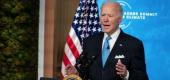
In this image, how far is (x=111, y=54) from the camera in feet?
15.2

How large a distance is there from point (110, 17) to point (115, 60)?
41 cm

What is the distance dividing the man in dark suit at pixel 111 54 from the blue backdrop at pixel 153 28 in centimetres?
117

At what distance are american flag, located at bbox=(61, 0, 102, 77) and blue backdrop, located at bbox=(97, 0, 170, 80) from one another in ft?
1.27

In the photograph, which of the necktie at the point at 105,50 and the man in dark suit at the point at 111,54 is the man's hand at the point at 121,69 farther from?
the necktie at the point at 105,50

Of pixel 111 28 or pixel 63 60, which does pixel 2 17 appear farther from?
pixel 111 28

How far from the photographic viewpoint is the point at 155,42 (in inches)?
231

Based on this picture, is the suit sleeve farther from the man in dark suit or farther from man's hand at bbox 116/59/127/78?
man's hand at bbox 116/59/127/78

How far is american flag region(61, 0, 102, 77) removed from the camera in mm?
6094

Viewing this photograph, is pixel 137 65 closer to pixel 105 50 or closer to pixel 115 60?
pixel 115 60

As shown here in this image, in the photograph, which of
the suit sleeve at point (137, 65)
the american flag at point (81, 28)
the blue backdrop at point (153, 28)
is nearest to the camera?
the suit sleeve at point (137, 65)

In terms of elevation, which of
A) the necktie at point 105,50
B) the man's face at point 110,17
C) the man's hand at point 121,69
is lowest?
the man's hand at point 121,69

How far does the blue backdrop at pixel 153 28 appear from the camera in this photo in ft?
19.1

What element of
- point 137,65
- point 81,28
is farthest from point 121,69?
point 81,28

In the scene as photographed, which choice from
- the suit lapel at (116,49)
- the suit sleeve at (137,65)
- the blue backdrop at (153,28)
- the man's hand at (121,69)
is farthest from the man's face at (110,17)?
the blue backdrop at (153,28)
